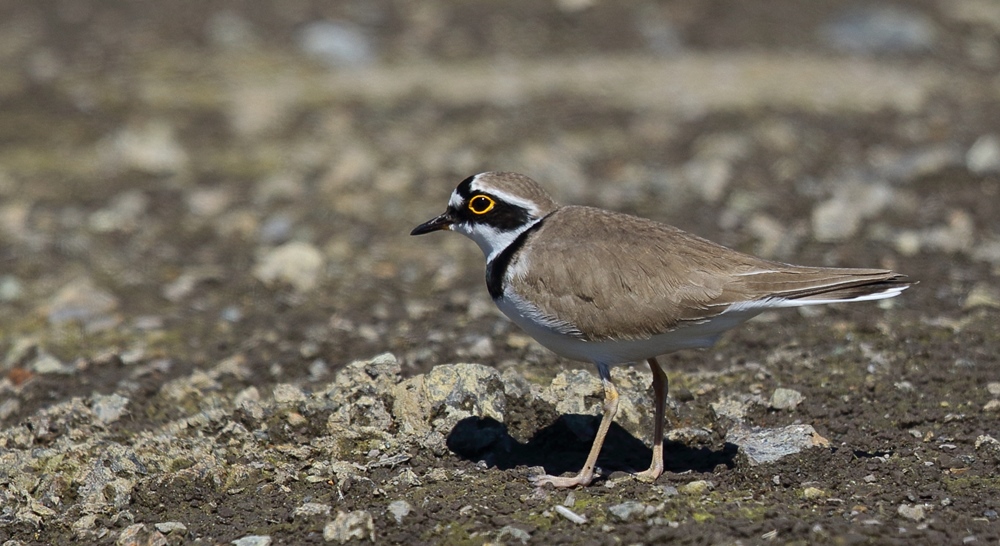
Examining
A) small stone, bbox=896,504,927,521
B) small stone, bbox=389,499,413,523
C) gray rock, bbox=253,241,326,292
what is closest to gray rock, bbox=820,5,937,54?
gray rock, bbox=253,241,326,292

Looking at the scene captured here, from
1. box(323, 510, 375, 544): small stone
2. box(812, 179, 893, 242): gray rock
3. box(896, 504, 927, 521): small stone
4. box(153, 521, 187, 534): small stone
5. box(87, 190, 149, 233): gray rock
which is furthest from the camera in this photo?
box(87, 190, 149, 233): gray rock

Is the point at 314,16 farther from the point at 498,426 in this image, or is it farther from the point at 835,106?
the point at 498,426

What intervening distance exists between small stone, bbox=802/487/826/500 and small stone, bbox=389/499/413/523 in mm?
1691

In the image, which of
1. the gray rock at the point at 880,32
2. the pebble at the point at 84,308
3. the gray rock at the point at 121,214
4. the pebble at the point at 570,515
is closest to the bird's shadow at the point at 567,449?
the pebble at the point at 570,515

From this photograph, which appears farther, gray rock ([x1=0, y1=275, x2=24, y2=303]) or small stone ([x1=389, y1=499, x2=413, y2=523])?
gray rock ([x1=0, y1=275, x2=24, y2=303])

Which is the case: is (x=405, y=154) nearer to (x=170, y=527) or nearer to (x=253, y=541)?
(x=170, y=527)

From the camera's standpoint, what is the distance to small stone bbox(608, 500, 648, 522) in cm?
484

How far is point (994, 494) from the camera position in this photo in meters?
5.01

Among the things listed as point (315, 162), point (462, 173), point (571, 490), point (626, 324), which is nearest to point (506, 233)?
point (626, 324)

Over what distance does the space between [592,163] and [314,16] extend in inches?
191

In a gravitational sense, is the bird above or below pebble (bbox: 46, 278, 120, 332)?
above

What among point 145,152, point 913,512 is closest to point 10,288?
point 145,152

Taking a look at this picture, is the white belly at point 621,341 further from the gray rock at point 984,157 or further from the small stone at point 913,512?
the gray rock at point 984,157

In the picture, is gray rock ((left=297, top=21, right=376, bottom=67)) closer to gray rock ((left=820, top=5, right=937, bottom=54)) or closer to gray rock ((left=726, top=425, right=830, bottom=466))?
gray rock ((left=820, top=5, right=937, bottom=54))
